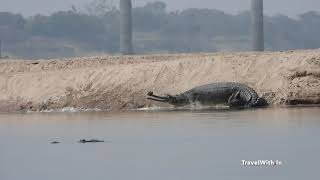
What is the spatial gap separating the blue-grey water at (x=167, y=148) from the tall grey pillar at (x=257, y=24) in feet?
141

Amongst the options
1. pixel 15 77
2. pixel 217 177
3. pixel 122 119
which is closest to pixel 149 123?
pixel 122 119

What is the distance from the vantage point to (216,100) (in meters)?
38.8

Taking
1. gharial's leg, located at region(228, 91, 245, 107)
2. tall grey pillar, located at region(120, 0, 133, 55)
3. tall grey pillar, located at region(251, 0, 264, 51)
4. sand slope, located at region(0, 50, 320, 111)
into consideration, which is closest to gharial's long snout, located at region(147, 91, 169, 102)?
sand slope, located at region(0, 50, 320, 111)

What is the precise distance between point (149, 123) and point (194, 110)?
7.77m

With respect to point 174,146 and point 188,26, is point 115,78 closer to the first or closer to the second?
point 174,146

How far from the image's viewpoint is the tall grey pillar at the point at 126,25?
78.2m

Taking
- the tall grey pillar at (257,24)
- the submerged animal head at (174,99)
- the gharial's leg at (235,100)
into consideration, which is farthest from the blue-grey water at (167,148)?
the tall grey pillar at (257,24)

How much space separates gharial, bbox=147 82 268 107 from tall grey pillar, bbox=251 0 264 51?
3439cm

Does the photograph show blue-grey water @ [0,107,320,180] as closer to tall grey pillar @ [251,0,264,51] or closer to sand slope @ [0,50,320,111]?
sand slope @ [0,50,320,111]

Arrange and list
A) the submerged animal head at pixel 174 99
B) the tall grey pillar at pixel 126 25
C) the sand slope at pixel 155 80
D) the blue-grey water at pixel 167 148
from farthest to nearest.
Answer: the tall grey pillar at pixel 126 25 → the sand slope at pixel 155 80 → the submerged animal head at pixel 174 99 → the blue-grey water at pixel 167 148

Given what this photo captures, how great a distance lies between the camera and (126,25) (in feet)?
261

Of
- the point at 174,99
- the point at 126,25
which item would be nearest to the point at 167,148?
the point at 174,99

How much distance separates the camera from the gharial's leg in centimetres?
3803

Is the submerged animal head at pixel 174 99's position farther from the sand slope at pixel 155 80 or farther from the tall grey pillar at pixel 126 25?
the tall grey pillar at pixel 126 25
